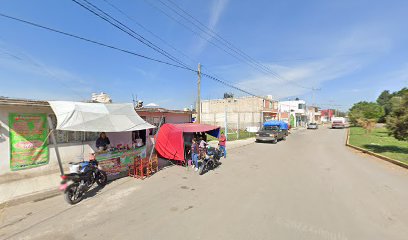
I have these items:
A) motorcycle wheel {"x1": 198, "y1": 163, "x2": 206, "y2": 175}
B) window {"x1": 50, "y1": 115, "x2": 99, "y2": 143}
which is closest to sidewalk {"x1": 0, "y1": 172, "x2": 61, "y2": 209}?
window {"x1": 50, "y1": 115, "x2": 99, "y2": 143}

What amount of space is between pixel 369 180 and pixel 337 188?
2197 millimetres

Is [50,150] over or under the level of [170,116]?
under

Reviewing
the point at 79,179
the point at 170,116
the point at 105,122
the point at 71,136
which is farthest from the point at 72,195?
the point at 170,116

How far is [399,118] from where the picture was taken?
12266mm

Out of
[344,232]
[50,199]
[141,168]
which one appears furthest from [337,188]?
[50,199]

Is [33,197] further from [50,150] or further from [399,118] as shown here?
[399,118]

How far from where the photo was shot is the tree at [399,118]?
12.0 metres

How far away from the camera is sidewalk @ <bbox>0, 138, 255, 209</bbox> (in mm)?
5766

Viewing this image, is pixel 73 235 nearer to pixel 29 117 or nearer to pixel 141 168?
pixel 141 168

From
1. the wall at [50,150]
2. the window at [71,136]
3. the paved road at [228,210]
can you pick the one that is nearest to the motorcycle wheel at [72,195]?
the paved road at [228,210]

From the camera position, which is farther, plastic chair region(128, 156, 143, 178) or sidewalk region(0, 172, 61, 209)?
plastic chair region(128, 156, 143, 178)

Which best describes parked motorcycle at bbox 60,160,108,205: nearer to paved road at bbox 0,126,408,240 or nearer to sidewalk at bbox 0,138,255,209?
paved road at bbox 0,126,408,240

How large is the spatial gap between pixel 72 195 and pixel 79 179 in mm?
470

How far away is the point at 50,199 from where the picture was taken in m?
6.08
